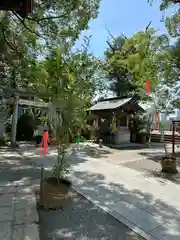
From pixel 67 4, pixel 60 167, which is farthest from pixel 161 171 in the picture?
pixel 67 4

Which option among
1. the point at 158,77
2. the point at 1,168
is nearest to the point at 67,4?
the point at 158,77

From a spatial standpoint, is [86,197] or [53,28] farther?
[53,28]

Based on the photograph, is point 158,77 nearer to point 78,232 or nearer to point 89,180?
point 89,180

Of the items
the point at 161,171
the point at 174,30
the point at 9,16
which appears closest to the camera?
the point at 161,171

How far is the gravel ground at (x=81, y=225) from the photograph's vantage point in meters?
2.81

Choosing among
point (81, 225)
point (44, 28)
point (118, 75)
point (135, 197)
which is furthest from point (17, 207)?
point (118, 75)

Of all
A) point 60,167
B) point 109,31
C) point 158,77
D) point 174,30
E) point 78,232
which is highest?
point 109,31

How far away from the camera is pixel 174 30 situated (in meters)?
9.95

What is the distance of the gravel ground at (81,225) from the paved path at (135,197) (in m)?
0.18

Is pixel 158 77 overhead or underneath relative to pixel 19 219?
overhead

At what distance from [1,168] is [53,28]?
594 cm

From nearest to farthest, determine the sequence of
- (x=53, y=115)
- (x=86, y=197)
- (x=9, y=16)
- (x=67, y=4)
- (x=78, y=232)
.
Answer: (x=78, y=232)
(x=53, y=115)
(x=86, y=197)
(x=67, y=4)
(x=9, y=16)

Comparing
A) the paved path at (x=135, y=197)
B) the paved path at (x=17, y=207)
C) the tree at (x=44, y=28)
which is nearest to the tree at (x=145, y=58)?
the tree at (x=44, y=28)

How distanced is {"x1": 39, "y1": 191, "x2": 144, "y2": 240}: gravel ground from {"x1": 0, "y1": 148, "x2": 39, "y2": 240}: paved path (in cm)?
19
